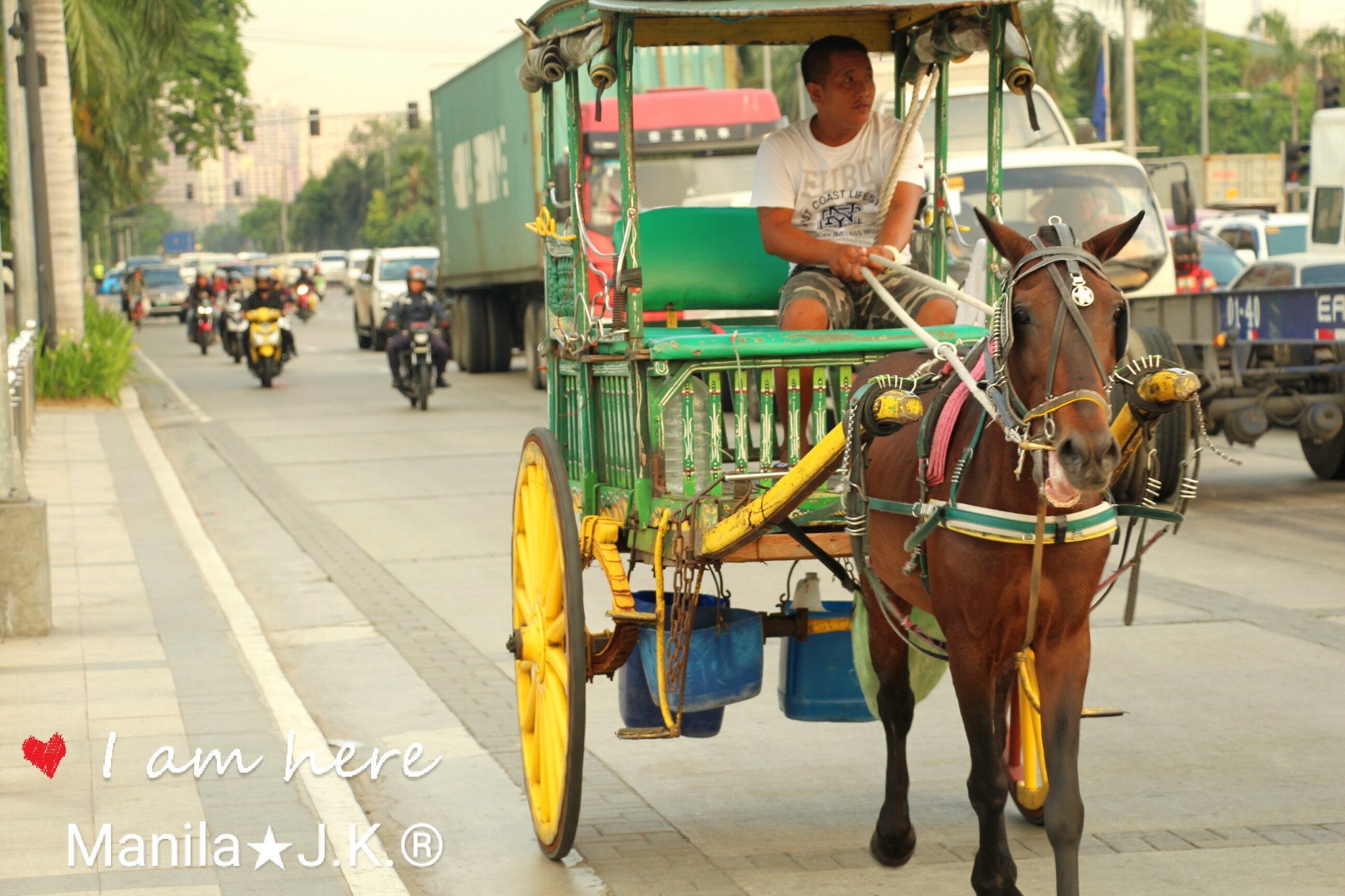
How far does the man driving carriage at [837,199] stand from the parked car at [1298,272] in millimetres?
9354

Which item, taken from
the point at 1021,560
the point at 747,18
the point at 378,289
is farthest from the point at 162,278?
the point at 1021,560

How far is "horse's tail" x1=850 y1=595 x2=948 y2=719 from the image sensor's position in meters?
5.51

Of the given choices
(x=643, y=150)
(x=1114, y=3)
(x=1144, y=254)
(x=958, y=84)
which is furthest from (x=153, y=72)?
(x=1114, y=3)

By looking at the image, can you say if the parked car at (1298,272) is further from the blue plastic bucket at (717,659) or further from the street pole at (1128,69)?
the street pole at (1128,69)

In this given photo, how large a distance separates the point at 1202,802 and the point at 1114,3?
152 feet

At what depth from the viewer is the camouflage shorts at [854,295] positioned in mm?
5992

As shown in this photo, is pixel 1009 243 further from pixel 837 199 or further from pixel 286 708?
pixel 286 708

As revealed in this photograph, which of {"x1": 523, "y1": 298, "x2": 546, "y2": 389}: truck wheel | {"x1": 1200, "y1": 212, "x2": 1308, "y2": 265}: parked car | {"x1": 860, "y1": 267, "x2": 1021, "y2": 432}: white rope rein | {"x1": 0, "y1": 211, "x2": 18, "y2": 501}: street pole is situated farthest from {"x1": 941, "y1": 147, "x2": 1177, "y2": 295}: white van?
{"x1": 1200, "y1": 212, "x2": 1308, "y2": 265}: parked car

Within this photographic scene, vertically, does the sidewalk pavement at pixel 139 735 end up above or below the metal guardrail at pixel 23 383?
below

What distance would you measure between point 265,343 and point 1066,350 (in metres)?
23.4

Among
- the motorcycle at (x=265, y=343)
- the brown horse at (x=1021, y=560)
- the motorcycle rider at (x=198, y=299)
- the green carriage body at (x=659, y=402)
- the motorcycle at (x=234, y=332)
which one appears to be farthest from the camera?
the motorcycle rider at (x=198, y=299)

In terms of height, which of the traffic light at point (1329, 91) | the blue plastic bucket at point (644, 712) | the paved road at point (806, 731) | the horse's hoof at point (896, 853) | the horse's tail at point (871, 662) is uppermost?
the traffic light at point (1329, 91)

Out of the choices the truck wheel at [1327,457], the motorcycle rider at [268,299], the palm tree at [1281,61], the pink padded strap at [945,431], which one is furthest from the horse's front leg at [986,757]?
the palm tree at [1281,61]

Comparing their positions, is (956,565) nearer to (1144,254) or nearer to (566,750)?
(566,750)
